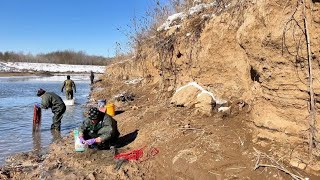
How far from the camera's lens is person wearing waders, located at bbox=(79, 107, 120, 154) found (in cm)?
803

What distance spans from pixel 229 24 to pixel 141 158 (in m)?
3.92

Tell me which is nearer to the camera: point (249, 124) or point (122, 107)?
point (249, 124)

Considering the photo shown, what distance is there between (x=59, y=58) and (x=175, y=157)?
132 m

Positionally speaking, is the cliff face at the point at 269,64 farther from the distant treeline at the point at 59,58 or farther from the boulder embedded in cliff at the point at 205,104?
the distant treeline at the point at 59,58

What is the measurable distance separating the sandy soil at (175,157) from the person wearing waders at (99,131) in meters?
0.20

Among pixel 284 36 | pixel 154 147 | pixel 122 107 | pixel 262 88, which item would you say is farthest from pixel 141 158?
pixel 122 107

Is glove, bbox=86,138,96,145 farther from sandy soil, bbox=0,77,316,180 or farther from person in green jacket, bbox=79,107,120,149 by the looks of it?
sandy soil, bbox=0,77,316,180

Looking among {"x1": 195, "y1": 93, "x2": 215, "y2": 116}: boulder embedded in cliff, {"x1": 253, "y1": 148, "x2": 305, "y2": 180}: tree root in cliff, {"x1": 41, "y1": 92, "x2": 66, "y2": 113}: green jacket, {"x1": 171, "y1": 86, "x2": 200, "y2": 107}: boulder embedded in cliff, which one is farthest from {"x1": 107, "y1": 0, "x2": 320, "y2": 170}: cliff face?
{"x1": 41, "y1": 92, "x2": 66, "y2": 113}: green jacket

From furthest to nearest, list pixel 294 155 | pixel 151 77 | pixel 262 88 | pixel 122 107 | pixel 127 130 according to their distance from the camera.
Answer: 1. pixel 151 77
2. pixel 122 107
3. pixel 127 130
4. pixel 262 88
5. pixel 294 155

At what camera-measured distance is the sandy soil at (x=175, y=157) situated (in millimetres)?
6168

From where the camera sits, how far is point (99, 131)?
324 inches

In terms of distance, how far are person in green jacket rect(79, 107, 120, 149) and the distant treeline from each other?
395 ft

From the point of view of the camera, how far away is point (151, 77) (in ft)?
55.3

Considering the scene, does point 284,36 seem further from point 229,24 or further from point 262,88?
point 229,24
